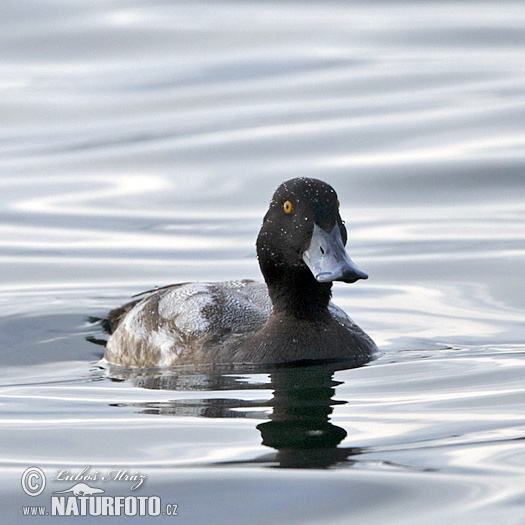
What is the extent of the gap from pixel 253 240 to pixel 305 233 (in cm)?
484

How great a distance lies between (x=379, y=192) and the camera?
13711 mm

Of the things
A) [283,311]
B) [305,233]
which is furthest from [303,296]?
[305,233]

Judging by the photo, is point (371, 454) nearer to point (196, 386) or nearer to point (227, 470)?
point (227, 470)

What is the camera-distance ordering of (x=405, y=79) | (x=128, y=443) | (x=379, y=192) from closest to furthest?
(x=128, y=443)
(x=379, y=192)
(x=405, y=79)

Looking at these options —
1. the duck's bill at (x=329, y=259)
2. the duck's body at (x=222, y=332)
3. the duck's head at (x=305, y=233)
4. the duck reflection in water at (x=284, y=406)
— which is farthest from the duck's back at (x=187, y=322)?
the duck's bill at (x=329, y=259)

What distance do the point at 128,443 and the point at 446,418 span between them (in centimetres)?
163

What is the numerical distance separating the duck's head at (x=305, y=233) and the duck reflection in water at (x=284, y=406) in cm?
67

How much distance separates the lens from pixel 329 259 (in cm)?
733

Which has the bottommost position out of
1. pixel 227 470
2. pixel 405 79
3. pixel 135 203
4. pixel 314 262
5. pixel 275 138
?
pixel 227 470

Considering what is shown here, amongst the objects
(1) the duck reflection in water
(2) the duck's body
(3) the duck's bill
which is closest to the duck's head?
(3) the duck's bill

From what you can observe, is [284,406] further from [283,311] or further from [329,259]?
[283,311]

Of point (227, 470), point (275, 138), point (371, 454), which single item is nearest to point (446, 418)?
point (371, 454)

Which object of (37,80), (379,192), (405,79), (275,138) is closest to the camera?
(379,192)

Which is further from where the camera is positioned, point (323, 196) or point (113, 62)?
point (113, 62)
